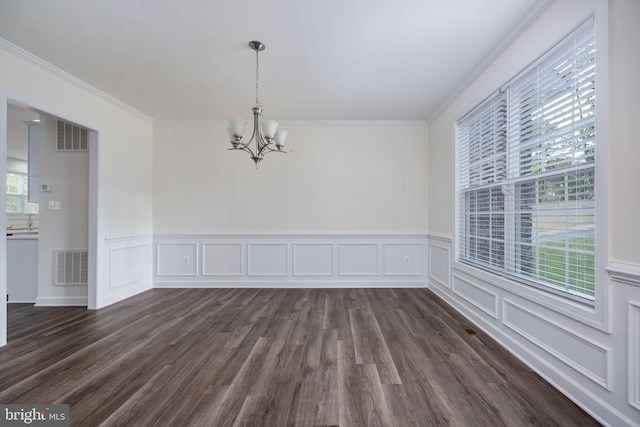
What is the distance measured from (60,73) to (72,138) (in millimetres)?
977

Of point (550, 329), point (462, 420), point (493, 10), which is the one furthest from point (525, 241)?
point (493, 10)

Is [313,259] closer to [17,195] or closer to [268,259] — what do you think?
[268,259]

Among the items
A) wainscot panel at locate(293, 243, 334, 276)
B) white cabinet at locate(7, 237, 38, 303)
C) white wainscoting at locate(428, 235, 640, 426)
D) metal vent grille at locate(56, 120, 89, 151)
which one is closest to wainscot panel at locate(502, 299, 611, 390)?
white wainscoting at locate(428, 235, 640, 426)

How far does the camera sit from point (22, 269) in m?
3.80

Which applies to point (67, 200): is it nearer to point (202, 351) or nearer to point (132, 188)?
point (132, 188)

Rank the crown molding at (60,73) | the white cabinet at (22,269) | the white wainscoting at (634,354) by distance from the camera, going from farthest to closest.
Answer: the white cabinet at (22,269), the crown molding at (60,73), the white wainscoting at (634,354)

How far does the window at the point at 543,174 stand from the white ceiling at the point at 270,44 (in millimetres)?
565

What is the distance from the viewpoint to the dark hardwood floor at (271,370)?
1673 millimetres

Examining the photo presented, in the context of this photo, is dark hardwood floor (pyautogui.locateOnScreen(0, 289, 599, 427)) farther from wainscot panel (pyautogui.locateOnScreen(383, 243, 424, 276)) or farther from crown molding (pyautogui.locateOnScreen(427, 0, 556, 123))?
crown molding (pyautogui.locateOnScreen(427, 0, 556, 123))

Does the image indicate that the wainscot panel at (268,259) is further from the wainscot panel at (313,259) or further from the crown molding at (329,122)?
the crown molding at (329,122)

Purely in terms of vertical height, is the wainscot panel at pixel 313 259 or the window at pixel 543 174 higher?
the window at pixel 543 174

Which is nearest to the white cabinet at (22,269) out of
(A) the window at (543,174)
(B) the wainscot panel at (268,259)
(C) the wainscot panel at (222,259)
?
(C) the wainscot panel at (222,259)

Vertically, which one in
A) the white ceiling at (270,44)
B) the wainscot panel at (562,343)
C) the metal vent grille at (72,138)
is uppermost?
the white ceiling at (270,44)

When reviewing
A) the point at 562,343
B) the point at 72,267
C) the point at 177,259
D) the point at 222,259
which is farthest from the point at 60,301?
the point at 562,343
